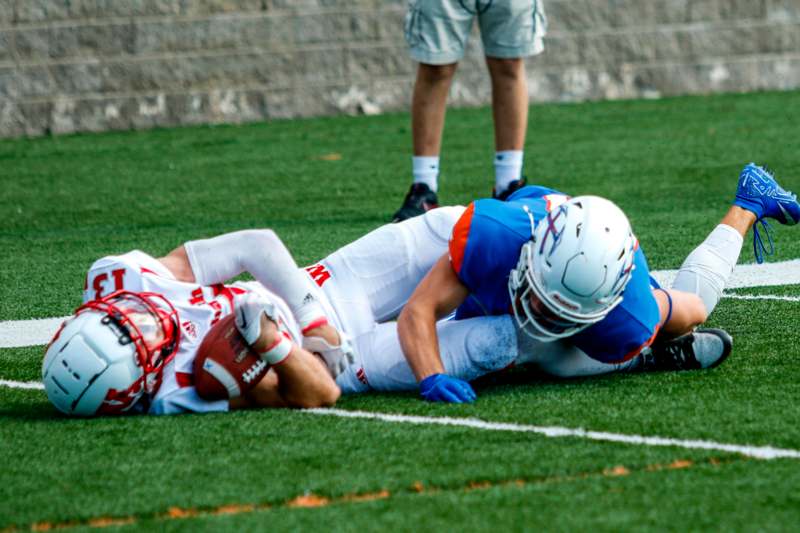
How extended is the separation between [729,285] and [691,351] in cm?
146

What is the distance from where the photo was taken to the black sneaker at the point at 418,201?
6992mm

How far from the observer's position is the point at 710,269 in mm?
4922

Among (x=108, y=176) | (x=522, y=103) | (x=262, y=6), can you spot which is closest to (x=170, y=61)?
(x=262, y=6)

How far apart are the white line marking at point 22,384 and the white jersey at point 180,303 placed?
0.35 m

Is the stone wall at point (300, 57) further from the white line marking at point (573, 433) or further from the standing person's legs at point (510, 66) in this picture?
the white line marking at point (573, 433)

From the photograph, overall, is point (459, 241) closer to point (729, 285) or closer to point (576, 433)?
point (576, 433)

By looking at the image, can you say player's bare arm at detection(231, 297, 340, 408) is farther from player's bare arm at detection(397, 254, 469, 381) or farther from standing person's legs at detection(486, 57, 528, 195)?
standing person's legs at detection(486, 57, 528, 195)

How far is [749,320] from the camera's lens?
200 inches

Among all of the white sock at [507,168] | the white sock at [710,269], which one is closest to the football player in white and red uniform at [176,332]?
the white sock at [710,269]

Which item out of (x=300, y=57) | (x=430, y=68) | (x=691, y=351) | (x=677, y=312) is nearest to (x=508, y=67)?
(x=430, y=68)

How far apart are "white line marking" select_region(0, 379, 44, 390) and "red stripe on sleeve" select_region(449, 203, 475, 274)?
4.49 feet

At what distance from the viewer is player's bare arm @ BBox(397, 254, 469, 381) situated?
4.18 metres

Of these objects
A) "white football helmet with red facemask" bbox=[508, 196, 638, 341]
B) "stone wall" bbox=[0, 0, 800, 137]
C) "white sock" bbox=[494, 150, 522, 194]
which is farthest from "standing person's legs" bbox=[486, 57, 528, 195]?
"stone wall" bbox=[0, 0, 800, 137]

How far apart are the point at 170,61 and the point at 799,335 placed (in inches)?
325
